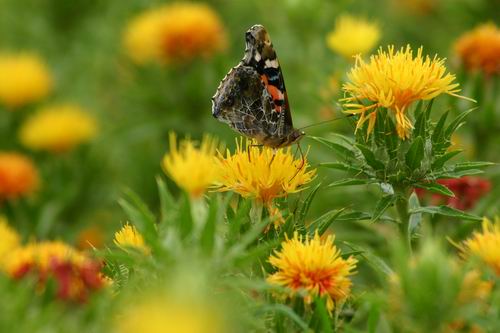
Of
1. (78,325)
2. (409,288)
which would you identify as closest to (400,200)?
(409,288)

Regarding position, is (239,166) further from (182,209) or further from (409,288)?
(409,288)

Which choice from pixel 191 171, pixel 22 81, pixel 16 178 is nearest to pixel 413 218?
pixel 191 171

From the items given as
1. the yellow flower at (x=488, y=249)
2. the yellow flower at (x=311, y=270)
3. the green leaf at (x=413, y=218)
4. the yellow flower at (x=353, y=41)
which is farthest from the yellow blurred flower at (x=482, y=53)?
the yellow flower at (x=311, y=270)

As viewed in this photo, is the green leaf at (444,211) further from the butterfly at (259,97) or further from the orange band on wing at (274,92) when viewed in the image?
the orange band on wing at (274,92)

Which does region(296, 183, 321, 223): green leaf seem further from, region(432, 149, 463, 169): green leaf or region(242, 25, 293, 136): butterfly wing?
region(242, 25, 293, 136): butterfly wing

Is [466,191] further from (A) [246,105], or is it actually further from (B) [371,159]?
(B) [371,159]
